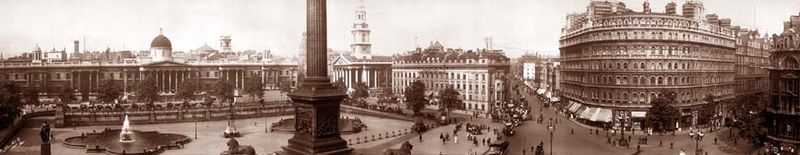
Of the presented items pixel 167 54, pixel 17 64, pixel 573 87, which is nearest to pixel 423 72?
pixel 573 87

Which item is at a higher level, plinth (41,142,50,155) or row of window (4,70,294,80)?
row of window (4,70,294,80)

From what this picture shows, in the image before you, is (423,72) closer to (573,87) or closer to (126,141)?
(573,87)

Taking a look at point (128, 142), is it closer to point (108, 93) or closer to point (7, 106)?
point (7, 106)

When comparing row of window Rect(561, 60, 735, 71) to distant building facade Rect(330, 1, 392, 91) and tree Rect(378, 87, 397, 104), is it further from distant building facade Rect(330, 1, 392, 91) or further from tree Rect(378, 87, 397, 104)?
distant building facade Rect(330, 1, 392, 91)

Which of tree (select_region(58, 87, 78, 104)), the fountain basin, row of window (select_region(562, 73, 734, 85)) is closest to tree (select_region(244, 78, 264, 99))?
tree (select_region(58, 87, 78, 104))

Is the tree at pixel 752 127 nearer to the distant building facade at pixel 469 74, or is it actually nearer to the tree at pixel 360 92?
the distant building facade at pixel 469 74

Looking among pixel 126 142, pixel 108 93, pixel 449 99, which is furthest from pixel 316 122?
pixel 108 93
